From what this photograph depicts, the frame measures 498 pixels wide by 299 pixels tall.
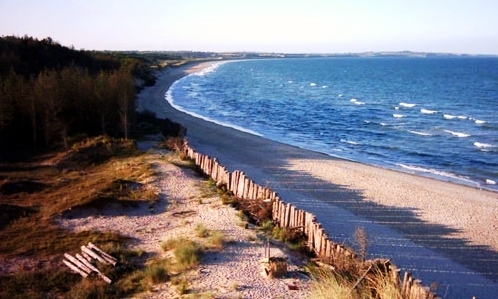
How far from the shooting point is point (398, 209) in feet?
72.2

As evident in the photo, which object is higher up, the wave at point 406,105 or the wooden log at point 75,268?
the wave at point 406,105

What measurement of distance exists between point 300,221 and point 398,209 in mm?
7539

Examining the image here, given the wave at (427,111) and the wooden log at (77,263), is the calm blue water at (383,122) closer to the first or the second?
the wave at (427,111)

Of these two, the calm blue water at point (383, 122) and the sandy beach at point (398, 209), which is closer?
the sandy beach at point (398, 209)

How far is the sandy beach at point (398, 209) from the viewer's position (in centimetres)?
1633

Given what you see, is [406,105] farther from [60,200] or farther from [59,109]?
[60,200]

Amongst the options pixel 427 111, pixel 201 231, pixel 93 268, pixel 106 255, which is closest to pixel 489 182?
pixel 201 231

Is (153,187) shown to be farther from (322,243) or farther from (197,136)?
(197,136)

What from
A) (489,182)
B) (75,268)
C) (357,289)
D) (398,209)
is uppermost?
(357,289)

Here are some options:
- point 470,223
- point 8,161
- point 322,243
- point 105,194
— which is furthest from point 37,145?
point 470,223

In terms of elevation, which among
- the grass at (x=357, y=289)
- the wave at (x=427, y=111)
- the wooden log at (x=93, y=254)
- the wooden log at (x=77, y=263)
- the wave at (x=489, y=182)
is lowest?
the wave at (x=489, y=182)

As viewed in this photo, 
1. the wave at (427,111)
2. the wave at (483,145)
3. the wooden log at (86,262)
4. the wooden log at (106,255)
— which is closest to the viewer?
the wooden log at (86,262)

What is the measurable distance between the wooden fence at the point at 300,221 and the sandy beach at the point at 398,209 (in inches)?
95.5

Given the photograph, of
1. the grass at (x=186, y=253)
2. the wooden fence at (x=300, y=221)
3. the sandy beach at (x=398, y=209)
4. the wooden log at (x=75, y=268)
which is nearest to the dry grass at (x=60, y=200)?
the wooden log at (x=75, y=268)
